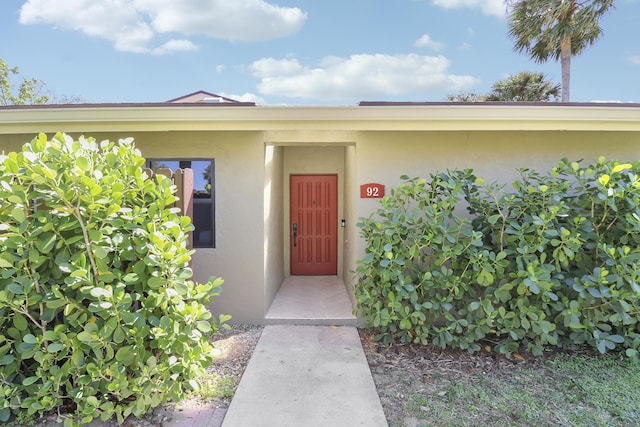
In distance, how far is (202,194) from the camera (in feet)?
17.5

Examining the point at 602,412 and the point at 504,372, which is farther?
the point at 504,372

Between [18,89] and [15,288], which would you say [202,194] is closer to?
[15,288]

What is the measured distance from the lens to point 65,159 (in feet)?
8.46

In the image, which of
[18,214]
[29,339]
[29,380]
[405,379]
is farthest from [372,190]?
[29,380]

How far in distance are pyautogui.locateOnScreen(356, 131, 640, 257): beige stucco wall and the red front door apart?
2.93 meters

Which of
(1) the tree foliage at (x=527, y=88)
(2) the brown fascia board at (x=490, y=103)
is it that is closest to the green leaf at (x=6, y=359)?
(2) the brown fascia board at (x=490, y=103)

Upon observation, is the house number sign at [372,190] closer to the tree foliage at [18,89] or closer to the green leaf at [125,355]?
the green leaf at [125,355]

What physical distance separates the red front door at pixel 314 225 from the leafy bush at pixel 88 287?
17.2 feet

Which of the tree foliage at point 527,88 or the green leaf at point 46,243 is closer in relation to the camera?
the green leaf at point 46,243

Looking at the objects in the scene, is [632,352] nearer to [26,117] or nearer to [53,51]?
[26,117]

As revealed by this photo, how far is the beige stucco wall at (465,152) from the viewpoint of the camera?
5102 mm

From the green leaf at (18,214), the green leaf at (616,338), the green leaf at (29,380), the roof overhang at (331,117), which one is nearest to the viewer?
the green leaf at (18,214)

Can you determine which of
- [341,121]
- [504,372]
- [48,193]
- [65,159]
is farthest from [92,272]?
[504,372]

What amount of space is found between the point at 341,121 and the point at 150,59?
18.9 meters
